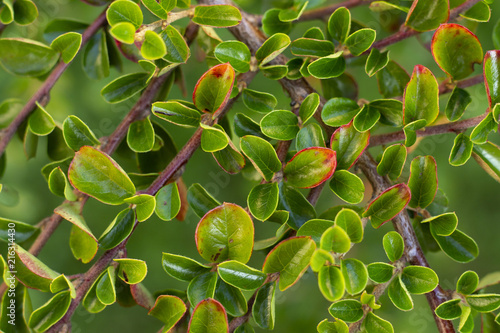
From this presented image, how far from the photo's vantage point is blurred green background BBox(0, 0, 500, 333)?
3.49 ft

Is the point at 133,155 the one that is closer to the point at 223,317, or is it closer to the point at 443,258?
the point at 223,317

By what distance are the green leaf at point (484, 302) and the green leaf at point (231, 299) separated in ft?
0.65

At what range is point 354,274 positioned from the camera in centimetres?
→ 36

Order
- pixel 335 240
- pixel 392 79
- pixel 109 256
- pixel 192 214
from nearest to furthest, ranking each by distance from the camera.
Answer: pixel 335 240, pixel 109 256, pixel 392 79, pixel 192 214

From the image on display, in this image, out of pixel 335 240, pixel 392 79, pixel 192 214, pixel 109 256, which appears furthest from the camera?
pixel 192 214

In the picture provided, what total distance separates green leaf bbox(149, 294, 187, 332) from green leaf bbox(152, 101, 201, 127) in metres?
0.15

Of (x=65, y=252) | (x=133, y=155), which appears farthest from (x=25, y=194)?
(x=133, y=155)

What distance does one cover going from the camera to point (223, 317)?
356 millimetres

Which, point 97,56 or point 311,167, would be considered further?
point 97,56

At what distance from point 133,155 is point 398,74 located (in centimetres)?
33

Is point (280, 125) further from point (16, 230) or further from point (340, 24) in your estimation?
point (16, 230)

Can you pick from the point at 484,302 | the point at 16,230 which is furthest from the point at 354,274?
the point at 16,230

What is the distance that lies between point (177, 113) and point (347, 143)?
15 cm

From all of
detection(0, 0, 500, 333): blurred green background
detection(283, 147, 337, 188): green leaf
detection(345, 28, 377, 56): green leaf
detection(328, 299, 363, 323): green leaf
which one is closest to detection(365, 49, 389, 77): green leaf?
detection(345, 28, 377, 56): green leaf
